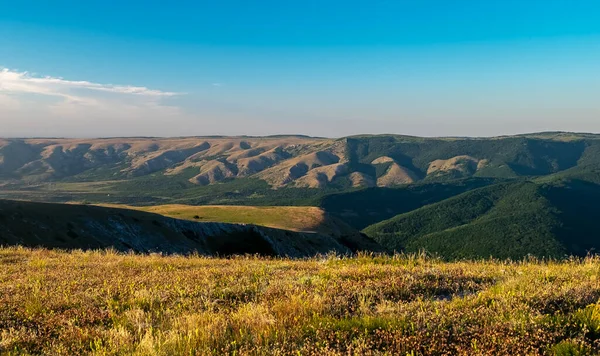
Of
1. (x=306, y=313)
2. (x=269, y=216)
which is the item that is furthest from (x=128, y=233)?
(x=269, y=216)

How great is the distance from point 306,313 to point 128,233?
63243 millimetres

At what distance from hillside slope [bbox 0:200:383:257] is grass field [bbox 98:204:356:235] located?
902 inches

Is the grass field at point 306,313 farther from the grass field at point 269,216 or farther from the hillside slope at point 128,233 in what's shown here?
the grass field at point 269,216

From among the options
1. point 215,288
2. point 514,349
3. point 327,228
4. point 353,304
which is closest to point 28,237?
point 215,288

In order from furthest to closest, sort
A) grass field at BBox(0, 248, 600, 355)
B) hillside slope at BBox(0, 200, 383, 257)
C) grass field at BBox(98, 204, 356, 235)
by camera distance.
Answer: grass field at BBox(98, 204, 356, 235), hillside slope at BBox(0, 200, 383, 257), grass field at BBox(0, 248, 600, 355)

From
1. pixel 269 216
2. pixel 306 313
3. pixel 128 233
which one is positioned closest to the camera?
pixel 306 313

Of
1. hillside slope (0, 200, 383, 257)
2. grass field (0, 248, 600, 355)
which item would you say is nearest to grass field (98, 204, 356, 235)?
hillside slope (0, 200, 383, 257)

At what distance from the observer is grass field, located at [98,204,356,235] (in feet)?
382

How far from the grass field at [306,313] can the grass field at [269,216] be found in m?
103

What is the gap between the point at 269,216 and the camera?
127625 mm

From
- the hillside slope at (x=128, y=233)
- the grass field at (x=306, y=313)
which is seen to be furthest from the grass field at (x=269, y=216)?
the grass field at (x=306, y=313)

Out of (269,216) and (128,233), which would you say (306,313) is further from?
(269,216)

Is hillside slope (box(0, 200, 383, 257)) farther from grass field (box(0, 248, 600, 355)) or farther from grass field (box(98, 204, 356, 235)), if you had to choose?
grass field (box(0, 248, 600, 355))

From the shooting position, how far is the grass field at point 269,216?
116m
